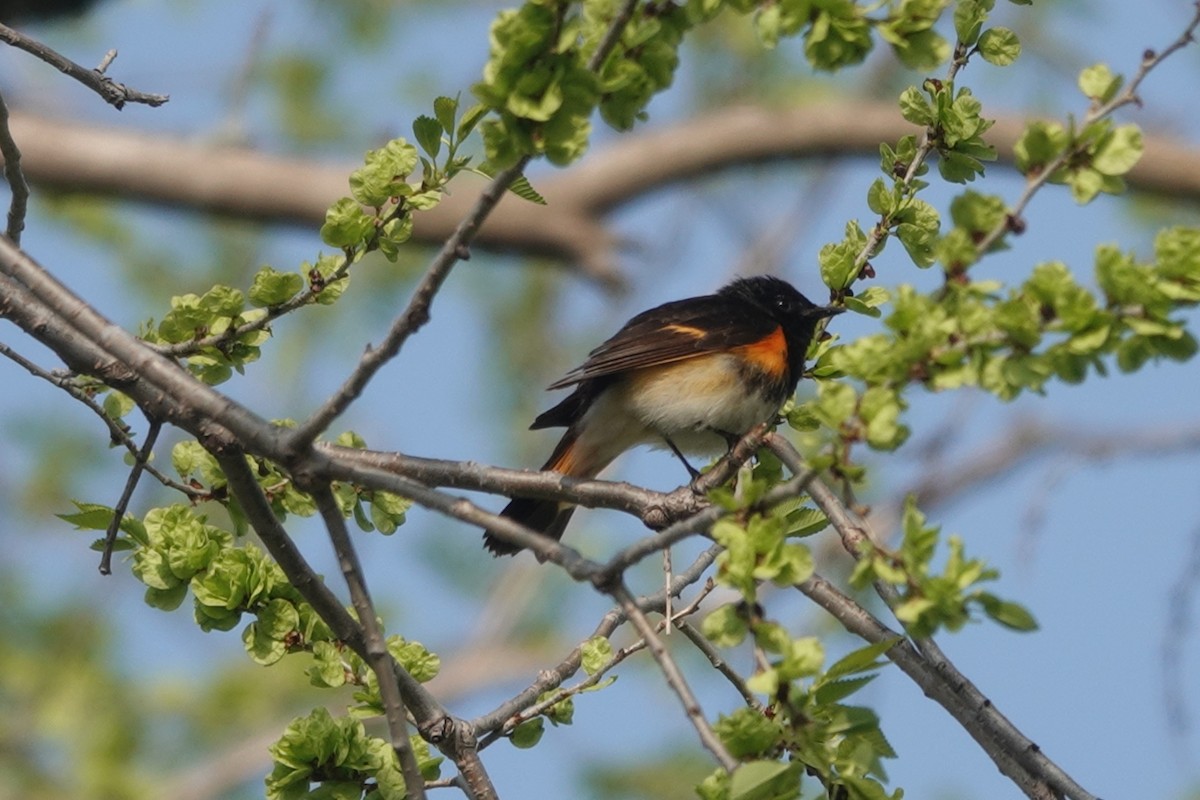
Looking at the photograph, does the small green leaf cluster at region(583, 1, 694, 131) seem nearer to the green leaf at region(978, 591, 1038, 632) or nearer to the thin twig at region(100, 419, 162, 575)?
the green leaf at region(978, 591, 1038, 632)

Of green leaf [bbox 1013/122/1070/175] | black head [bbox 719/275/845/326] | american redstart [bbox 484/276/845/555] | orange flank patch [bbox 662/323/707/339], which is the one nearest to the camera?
green leaf [bbox 1013/122/1070/175]

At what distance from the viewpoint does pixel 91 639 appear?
10.9 m

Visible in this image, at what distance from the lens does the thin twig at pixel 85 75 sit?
307cm

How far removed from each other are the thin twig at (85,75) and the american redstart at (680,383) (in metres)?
2.12

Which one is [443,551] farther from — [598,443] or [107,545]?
[107,545]

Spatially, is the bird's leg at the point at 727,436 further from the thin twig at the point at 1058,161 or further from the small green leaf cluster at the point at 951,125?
the thin twig at the point at 1058,161

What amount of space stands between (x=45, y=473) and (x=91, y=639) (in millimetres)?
1309

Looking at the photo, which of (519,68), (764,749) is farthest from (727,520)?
(519,68)

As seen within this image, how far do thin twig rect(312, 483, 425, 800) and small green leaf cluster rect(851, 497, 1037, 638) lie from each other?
0.83 m

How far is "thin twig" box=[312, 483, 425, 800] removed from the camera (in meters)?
2.41

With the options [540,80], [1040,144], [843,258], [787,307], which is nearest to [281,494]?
[843,258]

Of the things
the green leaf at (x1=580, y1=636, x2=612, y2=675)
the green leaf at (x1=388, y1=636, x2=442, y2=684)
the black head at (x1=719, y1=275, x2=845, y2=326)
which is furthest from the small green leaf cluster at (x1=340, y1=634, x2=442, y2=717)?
the black head at (x1=719, y1=275, x2=845, y2=326)

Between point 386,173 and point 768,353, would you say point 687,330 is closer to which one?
point 768,353

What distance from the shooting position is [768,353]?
5320 millimetres
